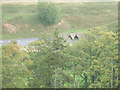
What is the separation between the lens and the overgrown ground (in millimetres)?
83188

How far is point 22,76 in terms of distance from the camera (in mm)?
28750

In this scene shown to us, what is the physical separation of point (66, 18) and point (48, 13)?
816cm

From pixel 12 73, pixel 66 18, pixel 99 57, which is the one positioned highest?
pixel 12 73

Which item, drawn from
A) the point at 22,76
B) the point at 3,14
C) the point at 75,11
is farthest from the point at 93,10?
the point at 22,76

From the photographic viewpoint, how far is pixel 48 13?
8919cm

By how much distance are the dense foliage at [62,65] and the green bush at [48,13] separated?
55801 mm

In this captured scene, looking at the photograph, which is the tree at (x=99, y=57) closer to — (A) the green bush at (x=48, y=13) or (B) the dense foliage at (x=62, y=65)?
(B) the dense foliage at (x=62, y=65)

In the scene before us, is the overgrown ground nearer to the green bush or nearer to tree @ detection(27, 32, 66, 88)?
the green bush

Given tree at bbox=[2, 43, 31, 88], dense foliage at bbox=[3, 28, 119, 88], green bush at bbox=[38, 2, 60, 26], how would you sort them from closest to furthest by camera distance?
tree at bbox=[2, 43, 31, 88], dense foliage at bbox=[3, 28, 119, 88], green bush at bbox=[38, 2, 60, 26]

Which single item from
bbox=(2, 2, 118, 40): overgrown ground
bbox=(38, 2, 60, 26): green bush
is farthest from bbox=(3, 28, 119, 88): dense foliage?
bbox=(38, 2, 60, 26): green bush

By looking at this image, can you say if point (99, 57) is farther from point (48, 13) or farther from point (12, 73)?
point (48, 13)

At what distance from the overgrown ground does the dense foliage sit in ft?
152

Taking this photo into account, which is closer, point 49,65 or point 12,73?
point 12,73

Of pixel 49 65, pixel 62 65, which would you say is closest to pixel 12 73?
pixel 49 65
